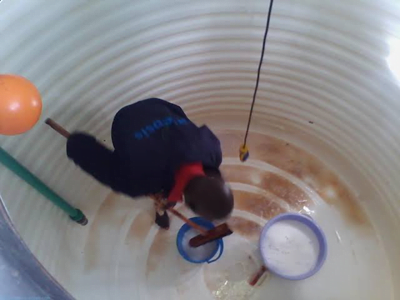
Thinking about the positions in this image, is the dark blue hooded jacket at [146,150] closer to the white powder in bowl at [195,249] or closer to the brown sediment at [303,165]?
the white powder in bowl at [195,249]

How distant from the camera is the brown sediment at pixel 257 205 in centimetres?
154

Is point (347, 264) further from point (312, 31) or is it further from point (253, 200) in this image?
point (312, 31)

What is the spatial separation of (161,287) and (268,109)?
69 centimetres

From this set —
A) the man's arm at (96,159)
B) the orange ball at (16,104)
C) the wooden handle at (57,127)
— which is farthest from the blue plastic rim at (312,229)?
the orange ball at (16,104)

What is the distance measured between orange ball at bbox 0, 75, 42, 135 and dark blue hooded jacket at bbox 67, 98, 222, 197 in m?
0.27

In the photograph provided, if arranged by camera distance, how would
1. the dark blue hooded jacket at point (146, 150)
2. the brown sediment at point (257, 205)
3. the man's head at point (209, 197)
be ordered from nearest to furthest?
the man's head at point (209, 197), the dark blue hooded jacket at point (146, 150), the brown sediment at point (257, 205)

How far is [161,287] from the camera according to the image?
145 cm

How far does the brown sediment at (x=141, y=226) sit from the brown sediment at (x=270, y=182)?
0.30 m

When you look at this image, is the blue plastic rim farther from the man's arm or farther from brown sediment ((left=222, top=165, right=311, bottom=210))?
the man's arm

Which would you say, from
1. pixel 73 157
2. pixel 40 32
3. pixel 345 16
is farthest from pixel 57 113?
pixel 345 16

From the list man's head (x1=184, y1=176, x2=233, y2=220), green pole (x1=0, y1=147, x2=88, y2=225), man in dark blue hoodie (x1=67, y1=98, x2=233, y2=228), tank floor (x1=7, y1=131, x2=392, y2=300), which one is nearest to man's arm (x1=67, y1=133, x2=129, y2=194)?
man in dark blue hoodie (x1=67, y1=98, x2=233, y2=228)

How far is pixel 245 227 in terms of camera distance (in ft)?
4.99

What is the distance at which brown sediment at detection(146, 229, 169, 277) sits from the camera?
1473 mm

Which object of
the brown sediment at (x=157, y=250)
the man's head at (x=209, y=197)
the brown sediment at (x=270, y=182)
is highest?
the brown sediment at (x=270, y=182)
